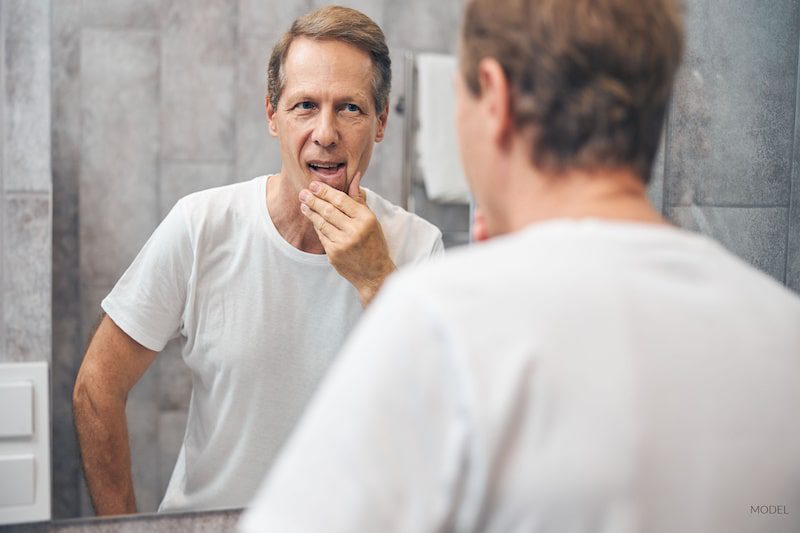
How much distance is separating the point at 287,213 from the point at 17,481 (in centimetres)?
47

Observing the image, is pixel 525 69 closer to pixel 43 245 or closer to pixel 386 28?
pixel 386 28

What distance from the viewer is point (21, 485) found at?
3.39 ft

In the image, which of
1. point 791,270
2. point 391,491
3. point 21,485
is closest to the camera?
→ point 391,491

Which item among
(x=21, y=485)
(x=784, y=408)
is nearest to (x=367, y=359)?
(x=784, y=408)

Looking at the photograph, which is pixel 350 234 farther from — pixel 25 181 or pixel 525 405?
pixel 525 405

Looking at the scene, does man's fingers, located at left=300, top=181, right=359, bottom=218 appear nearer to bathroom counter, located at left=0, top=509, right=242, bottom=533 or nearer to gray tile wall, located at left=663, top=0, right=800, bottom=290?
bathroom counter, located at left=0, top=509, right=242, bottom=533

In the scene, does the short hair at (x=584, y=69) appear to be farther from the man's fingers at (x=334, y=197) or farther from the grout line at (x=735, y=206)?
the grout line at (x=735, y=206)

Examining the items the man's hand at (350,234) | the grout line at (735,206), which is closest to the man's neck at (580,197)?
the man's hand at (350,234)

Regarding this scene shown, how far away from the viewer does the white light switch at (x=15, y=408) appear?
3.37 ft

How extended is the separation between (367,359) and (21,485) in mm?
711

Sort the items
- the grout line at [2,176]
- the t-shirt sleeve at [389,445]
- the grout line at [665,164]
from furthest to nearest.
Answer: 1. the grout line at [665,164]
2. the grout line at [2,176]
3. the t-shirt sleeve at [389,445]

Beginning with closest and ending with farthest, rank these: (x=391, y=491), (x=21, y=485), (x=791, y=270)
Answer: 1. (x=391, y=491)
2. (x=21, y=485)
3. (x=791, y=270)

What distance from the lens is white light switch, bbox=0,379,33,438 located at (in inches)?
40.4

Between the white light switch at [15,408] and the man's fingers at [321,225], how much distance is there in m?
0.40
